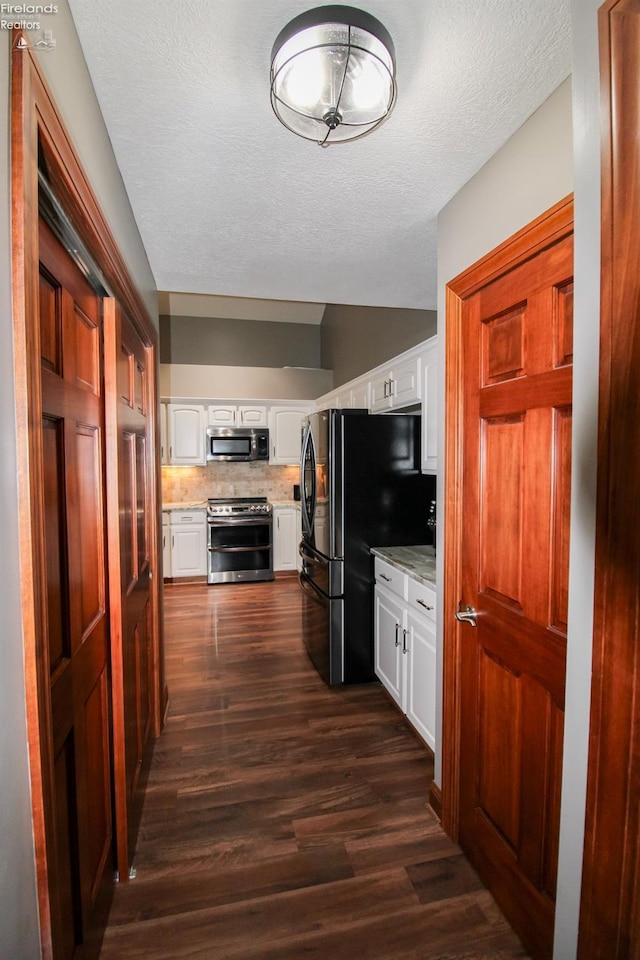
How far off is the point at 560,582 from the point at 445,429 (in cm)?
73

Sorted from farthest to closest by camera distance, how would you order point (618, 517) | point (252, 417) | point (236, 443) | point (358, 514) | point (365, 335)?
point (252, 417)
point (236, 443)
point (365, 335)
point (358, 514)
point (618, 517)

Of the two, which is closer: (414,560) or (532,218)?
(532,218)

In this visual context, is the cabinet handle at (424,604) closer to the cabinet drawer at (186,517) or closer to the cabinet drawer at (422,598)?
the cabinet drawer at (422,598)

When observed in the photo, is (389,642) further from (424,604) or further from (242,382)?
(242,382)

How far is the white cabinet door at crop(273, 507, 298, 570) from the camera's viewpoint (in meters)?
5.66

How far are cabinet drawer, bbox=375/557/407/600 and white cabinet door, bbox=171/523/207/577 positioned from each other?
10.1 feet

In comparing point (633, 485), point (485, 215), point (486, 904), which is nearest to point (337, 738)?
point (486, 904)

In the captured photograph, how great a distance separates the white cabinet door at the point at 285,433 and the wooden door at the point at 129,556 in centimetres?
345

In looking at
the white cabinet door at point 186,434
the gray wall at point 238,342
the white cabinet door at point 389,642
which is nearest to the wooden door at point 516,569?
the white cabinet door at point 389,642

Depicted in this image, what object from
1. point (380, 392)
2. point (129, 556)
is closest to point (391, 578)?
point (380, 392)

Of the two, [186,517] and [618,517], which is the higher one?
[618,517]

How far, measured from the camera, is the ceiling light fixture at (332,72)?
0.97 meters

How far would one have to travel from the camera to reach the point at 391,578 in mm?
2643

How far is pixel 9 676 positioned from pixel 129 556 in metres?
1.05
